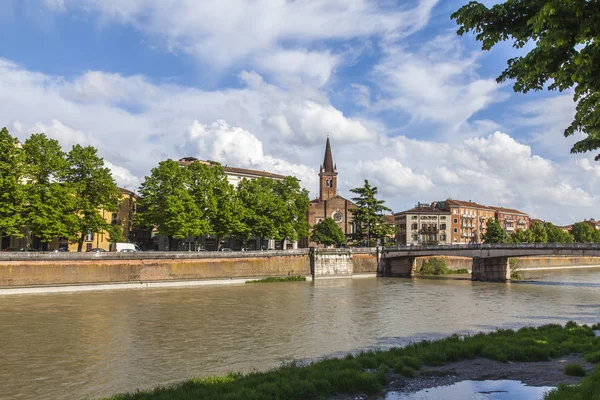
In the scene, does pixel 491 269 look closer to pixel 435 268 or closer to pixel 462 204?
pixel 435 268

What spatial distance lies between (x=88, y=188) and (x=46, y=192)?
202 inches

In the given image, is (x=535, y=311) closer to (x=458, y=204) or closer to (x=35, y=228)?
(x=35, y=228)

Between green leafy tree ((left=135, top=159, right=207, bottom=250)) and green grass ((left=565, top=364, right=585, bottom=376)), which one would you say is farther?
green leafy tree ((left=135, top=159, right=207, bottom=250))

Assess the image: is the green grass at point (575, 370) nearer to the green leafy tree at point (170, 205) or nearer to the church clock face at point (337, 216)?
the green leafy tree at point (170, 205)

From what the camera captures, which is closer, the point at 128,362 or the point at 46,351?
the point at 128,362

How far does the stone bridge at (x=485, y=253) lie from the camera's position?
5888 cm

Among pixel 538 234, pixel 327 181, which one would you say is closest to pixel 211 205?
pixel 327 181

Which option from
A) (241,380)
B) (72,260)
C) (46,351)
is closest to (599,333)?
(241,380)

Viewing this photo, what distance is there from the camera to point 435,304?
40.2 m

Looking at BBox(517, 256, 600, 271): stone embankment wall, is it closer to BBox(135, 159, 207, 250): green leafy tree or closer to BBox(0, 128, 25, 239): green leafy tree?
BBox(135, 159, 207, 250): green leafy tree

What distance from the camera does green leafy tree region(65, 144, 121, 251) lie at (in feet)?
182

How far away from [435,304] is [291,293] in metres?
15.2

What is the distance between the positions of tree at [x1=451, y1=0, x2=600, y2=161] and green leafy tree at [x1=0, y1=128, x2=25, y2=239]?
50.7m

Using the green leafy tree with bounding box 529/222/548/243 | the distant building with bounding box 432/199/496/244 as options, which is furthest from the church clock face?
the green leafy tree with bounding box 529/222/548/243
